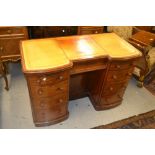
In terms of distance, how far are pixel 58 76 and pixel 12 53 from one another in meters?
1.08

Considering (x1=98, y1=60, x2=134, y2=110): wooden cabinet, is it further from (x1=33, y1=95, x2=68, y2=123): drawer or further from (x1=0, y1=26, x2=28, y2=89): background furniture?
(x1=0, y1=26, x2=28, y2=89): background furniture

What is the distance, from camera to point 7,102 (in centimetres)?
214

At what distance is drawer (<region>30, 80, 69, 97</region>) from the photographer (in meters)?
1.49

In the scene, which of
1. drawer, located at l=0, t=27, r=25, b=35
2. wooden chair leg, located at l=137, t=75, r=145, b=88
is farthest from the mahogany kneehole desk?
wooden chair leg, located at l=137, t=75, r=145, b=88

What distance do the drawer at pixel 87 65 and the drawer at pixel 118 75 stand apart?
0.13 metres

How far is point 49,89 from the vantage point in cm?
154

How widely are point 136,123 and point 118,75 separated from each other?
2.20 feet

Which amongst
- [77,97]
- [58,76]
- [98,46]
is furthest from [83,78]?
[58,76]

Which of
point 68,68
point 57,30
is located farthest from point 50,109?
point 57,30

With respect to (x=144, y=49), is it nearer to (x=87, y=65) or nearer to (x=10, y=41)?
(x=87, y=65)

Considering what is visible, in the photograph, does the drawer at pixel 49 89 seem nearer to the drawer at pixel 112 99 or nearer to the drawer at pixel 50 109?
the drawer at pixel 50 109

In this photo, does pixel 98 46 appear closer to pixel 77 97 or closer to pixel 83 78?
pixel 83 78

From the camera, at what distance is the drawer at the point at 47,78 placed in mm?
1398

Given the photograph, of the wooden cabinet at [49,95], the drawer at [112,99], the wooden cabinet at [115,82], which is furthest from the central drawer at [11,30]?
the drawer at [112,99]
